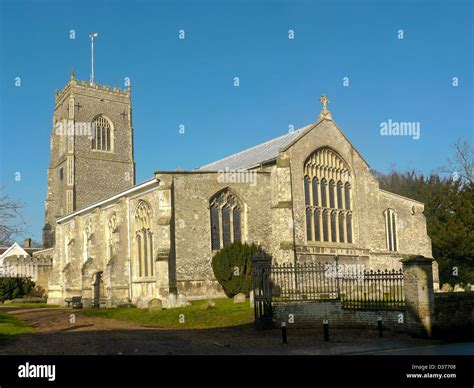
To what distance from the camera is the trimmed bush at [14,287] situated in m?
44.8

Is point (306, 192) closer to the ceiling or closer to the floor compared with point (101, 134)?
closer to the floor

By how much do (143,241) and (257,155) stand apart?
29.6 ft

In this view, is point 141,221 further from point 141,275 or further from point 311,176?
point 311,176

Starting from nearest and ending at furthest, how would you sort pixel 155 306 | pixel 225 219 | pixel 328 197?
pixel 155 306, pixel 225 219, pixel 328 197

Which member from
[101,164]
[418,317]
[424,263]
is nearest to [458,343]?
[418,317]

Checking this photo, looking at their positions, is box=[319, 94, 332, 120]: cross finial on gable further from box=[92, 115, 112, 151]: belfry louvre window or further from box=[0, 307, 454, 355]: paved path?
box=[92, 115, 112, 151]: belfry louvre window

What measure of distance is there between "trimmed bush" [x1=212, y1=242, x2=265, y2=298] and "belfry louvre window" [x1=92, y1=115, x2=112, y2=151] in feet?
127

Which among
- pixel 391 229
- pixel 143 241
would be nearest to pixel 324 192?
pixel 391 229

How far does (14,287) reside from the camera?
1794 inches

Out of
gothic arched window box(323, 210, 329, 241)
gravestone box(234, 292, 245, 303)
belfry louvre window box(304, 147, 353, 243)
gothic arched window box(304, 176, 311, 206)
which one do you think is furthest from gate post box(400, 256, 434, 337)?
gothic arched window box(323, 210, 329, 241)

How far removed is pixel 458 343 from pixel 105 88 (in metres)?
56.5

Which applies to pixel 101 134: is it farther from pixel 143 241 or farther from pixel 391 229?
pixel 391 229

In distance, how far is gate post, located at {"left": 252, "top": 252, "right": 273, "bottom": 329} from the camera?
1830 cm

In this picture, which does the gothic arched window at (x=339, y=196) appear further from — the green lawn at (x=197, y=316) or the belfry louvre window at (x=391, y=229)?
the green lawn at (x=197, y=316)
